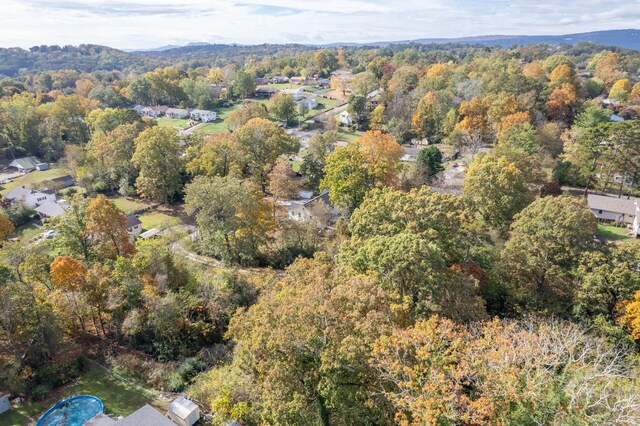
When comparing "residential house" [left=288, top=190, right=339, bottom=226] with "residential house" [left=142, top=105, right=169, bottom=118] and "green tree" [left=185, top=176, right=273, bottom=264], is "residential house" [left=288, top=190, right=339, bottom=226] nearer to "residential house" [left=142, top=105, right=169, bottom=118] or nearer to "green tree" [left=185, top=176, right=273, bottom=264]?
"green tree" [left=185, top=176, right=273, bottom=264]

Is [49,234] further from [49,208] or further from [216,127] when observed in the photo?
[216,127]

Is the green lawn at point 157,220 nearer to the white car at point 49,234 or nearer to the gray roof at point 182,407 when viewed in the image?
the white car at point 49,234

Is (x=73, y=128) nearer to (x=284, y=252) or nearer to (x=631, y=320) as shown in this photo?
(x=284, y=252)

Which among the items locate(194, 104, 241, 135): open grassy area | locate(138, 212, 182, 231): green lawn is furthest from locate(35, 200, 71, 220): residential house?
locate(194, 104, 241, 135): open grassy area

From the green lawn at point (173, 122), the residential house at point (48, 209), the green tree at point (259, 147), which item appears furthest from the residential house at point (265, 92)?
the residential house at point (48, 209)

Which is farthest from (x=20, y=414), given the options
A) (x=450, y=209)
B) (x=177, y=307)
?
(x=450, y=209)

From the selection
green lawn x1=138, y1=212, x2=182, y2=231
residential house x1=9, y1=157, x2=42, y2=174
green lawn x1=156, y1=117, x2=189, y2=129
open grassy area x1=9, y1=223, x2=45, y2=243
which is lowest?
open grassy area x1=9, y1=223, x2=45, y2=243
